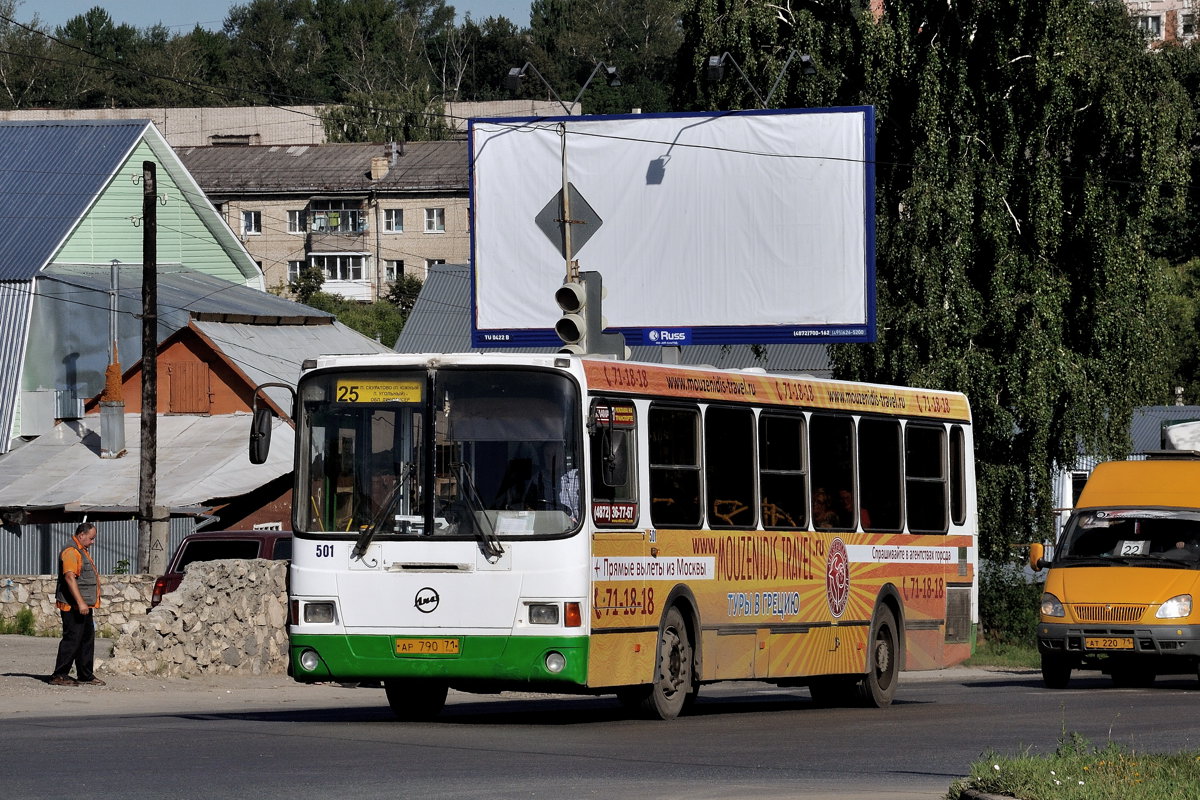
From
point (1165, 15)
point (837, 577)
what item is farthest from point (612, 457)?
point (1165, 15)

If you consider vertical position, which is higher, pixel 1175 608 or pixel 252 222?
pixel 252 222

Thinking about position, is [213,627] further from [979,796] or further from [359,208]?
[359,208]

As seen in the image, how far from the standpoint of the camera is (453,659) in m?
14.3

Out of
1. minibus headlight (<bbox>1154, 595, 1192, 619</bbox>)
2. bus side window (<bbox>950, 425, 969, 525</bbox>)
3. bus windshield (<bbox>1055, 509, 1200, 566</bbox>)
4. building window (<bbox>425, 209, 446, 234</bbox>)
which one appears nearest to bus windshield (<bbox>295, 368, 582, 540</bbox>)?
bus side window (<bbox>950, 425, 969, 525</bbox>)

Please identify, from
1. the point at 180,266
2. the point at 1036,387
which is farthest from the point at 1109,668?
the point at 180,266

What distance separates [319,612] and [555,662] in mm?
1852

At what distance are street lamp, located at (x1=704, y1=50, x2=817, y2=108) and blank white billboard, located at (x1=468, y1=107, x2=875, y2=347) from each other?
13.8ft

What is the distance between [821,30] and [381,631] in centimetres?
2387

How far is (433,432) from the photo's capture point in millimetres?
14594

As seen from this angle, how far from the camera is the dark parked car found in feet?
86.6

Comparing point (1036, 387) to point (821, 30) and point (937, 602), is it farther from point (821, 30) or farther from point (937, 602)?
point (937, 602)

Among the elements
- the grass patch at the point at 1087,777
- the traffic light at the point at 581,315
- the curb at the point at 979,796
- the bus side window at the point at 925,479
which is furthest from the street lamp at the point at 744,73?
the curb at the point at 979,796

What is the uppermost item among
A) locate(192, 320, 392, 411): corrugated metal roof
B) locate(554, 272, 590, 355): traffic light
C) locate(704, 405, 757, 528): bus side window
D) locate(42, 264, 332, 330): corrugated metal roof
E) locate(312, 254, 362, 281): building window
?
→ locate(312, 254, 362, 281): building window

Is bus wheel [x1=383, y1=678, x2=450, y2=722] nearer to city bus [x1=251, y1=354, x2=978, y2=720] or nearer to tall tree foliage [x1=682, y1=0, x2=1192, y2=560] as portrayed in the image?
city bus [x1=251, y1=354, x2=978, y2=720]
